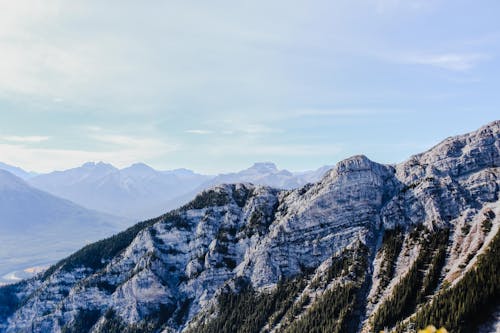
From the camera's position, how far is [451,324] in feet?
512

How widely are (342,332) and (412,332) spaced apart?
36066 millimetres

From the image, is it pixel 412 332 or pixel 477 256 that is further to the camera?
pixel 477 256

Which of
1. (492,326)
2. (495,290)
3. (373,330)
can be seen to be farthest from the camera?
(373,330)

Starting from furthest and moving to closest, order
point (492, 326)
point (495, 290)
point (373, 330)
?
point (373, 330) → point (495, 290) → point (492, 326)

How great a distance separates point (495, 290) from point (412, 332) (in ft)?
115

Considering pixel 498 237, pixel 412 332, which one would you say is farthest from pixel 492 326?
pixel 498 237

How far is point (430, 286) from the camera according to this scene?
7554 inches

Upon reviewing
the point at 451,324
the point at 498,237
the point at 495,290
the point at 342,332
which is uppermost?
the point at 498,237

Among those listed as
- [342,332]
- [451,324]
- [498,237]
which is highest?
[498,237]

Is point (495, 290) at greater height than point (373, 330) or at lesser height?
greater

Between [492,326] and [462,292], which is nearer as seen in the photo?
[492,326]

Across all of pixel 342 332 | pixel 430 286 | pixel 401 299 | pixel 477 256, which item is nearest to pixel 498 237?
pixel 477 256

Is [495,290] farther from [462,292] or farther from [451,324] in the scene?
[451,324]

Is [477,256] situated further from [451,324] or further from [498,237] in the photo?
[451,324]
